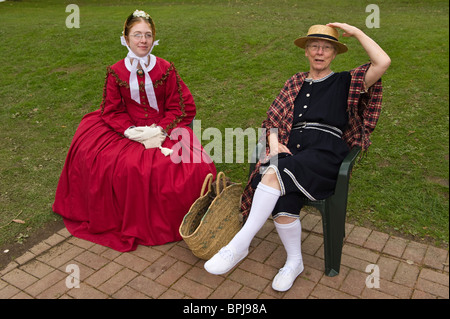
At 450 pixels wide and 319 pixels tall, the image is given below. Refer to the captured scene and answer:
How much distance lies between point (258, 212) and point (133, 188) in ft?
3.71

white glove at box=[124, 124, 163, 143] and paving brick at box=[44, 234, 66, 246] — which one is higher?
white glove at box=[124, 124, 163, 143]

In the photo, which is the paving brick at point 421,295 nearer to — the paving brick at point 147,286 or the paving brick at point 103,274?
the paving brick at point 147,286

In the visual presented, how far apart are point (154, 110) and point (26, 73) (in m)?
5.50

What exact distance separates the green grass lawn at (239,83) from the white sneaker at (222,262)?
1416 mm

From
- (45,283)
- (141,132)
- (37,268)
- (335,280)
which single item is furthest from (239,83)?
(45,283)

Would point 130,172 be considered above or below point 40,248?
above

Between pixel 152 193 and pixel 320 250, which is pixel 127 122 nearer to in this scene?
pixel 152 193

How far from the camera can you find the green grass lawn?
411 centimetres

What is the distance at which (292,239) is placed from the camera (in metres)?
3.04

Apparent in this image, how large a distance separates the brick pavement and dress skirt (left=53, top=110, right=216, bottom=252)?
0.13m

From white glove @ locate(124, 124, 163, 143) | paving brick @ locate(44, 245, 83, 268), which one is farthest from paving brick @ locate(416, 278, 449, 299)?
paving brick @ locate(44, 245, 83, 268)

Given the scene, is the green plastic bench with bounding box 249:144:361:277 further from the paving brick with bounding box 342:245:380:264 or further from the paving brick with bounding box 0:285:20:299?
the paving brick with bounding box 0:285:20:299

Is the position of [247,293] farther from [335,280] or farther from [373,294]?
[373,294]

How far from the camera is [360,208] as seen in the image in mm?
3926
